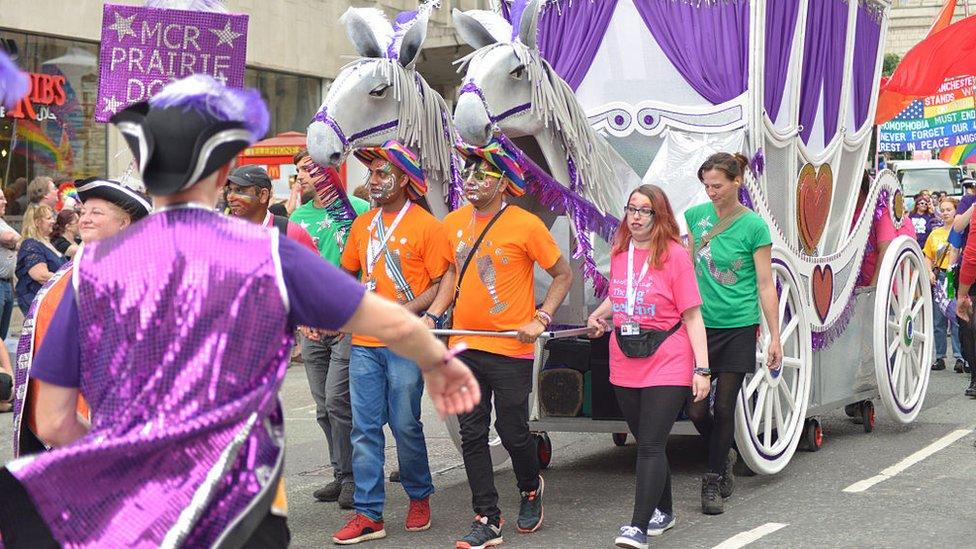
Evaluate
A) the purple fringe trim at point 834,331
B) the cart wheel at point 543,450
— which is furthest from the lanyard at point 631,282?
the purple fringe trim at point 834,331

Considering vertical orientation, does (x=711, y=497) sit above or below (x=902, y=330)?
below

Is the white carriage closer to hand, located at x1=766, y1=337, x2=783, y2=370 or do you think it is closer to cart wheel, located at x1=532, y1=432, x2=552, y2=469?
cart wheel, located at x1=532, y1=432, x2=552, y2=469

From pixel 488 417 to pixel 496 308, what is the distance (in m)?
0.49

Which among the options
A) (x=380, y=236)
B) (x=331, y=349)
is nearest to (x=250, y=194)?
(x=380, y=236)

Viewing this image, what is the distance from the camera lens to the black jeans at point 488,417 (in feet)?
20.2

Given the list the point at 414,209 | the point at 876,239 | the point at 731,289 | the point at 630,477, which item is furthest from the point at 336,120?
the point at 876,239

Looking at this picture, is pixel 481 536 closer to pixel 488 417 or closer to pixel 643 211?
pixel 488 417

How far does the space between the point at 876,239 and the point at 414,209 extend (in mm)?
4163

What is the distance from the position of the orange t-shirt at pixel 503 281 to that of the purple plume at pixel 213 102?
3.18 m

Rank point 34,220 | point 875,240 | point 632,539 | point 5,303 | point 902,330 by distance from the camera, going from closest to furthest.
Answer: point 632,539 → point 902,330 → point 875,240 → point 34,220 → point 5,303

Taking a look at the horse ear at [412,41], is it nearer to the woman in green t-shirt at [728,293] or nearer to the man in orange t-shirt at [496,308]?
the man in orange t-shirt at [496,308]

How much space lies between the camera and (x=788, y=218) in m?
8.01

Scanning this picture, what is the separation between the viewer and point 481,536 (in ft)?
20.0

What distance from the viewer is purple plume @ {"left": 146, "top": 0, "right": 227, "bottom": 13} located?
6312mm
